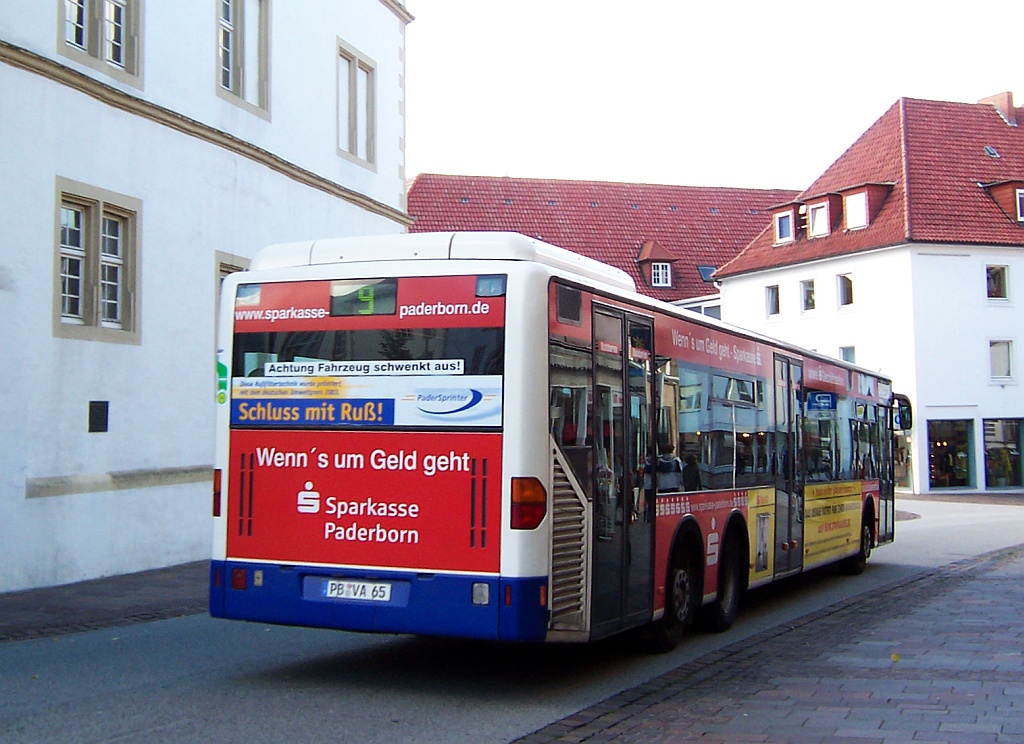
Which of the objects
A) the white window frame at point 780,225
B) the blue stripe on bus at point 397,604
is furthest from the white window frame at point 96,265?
the white window frame at point 780,225

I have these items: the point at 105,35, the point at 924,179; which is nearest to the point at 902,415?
the point at 105,35

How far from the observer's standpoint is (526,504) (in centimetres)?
791

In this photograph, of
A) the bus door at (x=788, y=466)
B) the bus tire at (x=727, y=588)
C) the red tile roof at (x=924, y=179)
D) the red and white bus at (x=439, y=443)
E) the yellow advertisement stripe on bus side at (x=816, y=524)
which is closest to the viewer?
the red and white bus at (x=439, y=443)

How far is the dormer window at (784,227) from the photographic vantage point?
49.7 metres

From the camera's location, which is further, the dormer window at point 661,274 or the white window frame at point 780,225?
the dormer window at point 661,274

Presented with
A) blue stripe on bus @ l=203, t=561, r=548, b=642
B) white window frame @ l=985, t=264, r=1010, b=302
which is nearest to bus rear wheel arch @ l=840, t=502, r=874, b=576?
blue stripe on bus @ l=203, t=561, r=548, b=642

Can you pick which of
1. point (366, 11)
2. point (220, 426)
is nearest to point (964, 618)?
point (220, 426)

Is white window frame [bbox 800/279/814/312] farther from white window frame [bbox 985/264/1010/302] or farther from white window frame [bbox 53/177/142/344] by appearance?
white window frame [bbox 53/177/142/344]

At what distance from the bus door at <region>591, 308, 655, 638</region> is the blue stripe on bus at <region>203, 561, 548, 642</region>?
78cm

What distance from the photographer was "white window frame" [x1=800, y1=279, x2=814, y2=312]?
4816 cm

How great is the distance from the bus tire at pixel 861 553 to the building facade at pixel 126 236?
857 cm

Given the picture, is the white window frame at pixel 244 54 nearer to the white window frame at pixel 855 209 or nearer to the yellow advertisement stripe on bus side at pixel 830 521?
the yellow advertisement stripe on bus side at pixel 830 521

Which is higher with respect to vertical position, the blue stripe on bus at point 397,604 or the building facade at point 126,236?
the building facade at point 126,236

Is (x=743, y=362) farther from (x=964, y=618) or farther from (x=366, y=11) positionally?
(x=366, y=11)
